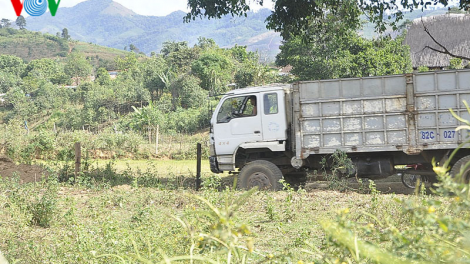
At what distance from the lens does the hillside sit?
122m

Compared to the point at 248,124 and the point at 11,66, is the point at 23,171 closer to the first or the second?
the point at 248,124

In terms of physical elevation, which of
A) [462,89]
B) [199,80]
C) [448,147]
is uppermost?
[199,80]

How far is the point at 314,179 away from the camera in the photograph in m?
11.6

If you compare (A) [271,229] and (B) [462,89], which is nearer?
(A) [271,229]

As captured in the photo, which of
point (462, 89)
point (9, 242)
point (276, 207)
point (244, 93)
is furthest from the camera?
point (244, 93)

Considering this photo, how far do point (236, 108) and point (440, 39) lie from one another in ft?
67.8

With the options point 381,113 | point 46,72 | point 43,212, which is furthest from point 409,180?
point 46,72

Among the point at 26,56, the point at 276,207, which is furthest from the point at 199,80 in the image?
the point at 26,56

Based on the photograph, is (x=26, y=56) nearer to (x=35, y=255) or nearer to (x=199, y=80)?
(x=199, y=80)

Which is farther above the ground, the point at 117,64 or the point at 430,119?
the point at 117,64

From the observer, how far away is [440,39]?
92.3ft

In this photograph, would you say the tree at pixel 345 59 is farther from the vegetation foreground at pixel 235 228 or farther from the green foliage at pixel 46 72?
the green foliage at pixel 46 72

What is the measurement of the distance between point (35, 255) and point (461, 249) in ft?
15.1

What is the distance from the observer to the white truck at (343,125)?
987 cm
